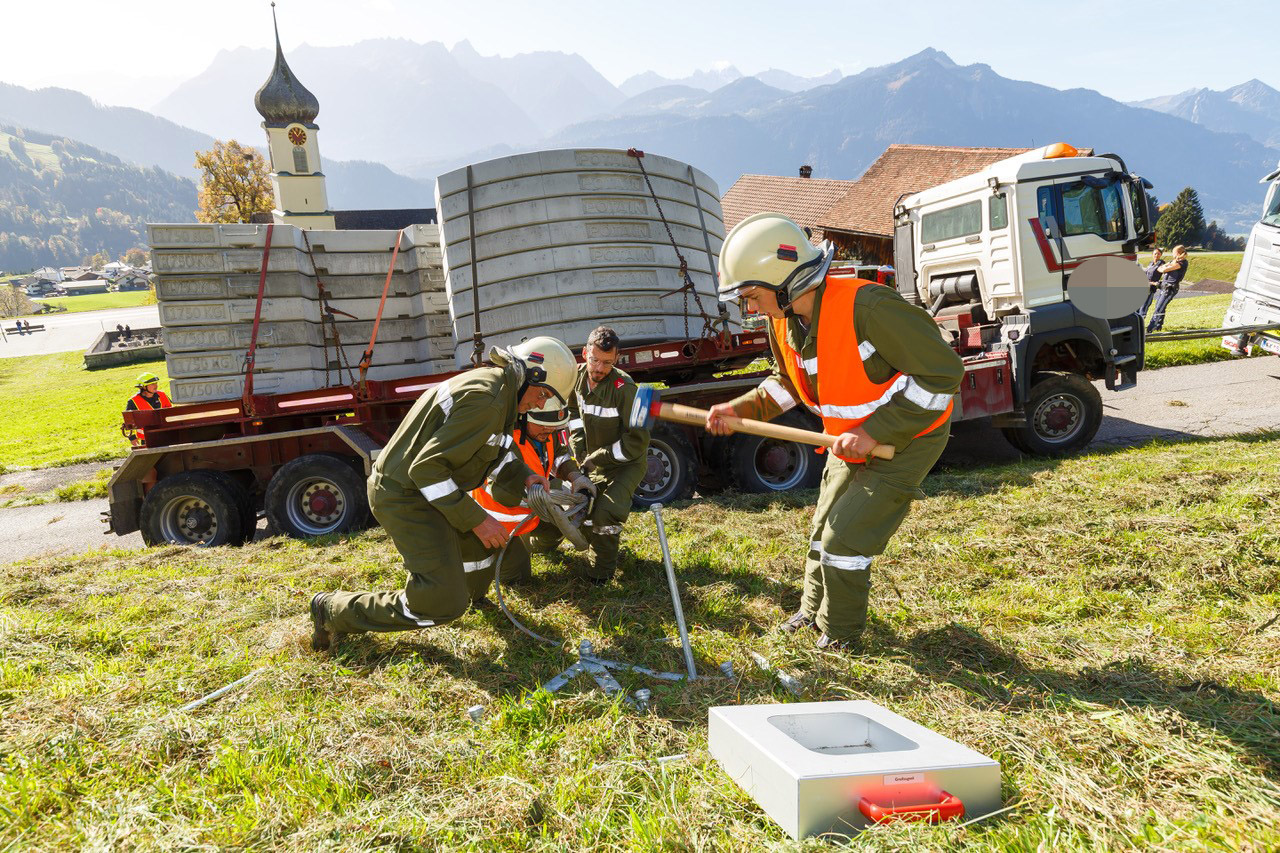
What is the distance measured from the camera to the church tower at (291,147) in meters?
39.0

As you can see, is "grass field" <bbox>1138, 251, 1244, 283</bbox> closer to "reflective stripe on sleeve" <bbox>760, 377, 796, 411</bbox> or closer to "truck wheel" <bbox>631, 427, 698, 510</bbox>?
"truck wheel" <bbox>631, 427, 698, 510</bbox>

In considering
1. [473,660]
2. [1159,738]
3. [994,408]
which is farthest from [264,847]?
[994,408]

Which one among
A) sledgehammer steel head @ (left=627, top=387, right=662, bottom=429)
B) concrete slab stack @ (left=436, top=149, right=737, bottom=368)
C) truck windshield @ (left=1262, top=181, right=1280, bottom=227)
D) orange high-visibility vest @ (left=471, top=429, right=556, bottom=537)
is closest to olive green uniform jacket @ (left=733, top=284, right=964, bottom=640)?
sledgehammer steel head @ (left=627, top=387, right=662, bottom=429)

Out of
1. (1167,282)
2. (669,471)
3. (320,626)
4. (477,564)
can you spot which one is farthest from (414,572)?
(1167,282)

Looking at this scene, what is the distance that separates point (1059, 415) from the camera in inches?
313

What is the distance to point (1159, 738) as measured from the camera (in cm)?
270

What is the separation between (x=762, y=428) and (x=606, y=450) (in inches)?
67.8

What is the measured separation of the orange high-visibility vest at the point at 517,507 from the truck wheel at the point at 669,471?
2084 millimetres

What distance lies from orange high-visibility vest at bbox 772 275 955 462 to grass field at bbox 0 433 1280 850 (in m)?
1.26

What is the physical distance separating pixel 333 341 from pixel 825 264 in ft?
18.6

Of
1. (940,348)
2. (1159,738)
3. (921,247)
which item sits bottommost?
(1159,738)

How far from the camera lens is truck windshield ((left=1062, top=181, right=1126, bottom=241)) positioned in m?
7.67

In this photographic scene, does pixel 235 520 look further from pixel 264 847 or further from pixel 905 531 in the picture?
pixel 905 531

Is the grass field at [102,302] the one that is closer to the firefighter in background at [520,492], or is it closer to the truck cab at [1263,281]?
the firefighter in background at [520,492]
